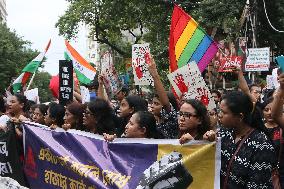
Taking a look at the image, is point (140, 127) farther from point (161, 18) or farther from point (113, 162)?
point (161, 18)

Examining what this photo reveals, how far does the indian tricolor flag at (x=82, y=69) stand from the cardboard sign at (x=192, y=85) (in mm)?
3216

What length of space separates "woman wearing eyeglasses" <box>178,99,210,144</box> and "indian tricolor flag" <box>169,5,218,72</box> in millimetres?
2668

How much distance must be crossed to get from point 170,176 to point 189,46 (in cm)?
337

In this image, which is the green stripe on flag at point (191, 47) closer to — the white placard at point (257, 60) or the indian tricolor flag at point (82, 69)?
the indian tricolor flag at point (82, 69)

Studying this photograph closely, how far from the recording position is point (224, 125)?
162 inches

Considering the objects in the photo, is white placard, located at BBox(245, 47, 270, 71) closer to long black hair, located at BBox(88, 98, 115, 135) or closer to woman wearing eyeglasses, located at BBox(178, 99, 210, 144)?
long black hair, located at BBox(88, 98, 115, 135)

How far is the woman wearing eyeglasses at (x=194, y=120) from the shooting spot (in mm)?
4418

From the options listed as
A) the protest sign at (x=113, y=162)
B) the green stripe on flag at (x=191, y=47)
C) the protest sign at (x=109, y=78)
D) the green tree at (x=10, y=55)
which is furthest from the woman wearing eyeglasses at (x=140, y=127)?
the green tree at (x=10, y=55)

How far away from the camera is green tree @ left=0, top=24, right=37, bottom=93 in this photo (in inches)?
1467

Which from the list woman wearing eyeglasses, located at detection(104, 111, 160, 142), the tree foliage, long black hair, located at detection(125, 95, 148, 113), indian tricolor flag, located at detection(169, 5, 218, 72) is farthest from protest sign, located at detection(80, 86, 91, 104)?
the tree foliage

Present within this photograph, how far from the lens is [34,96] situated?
10406 mm

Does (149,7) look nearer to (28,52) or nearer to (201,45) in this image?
(201,45)

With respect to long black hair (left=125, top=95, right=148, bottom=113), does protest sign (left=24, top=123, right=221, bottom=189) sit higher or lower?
lower

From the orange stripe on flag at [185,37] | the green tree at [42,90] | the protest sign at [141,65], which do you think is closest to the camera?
the orange stripe on flag at [185,37]
